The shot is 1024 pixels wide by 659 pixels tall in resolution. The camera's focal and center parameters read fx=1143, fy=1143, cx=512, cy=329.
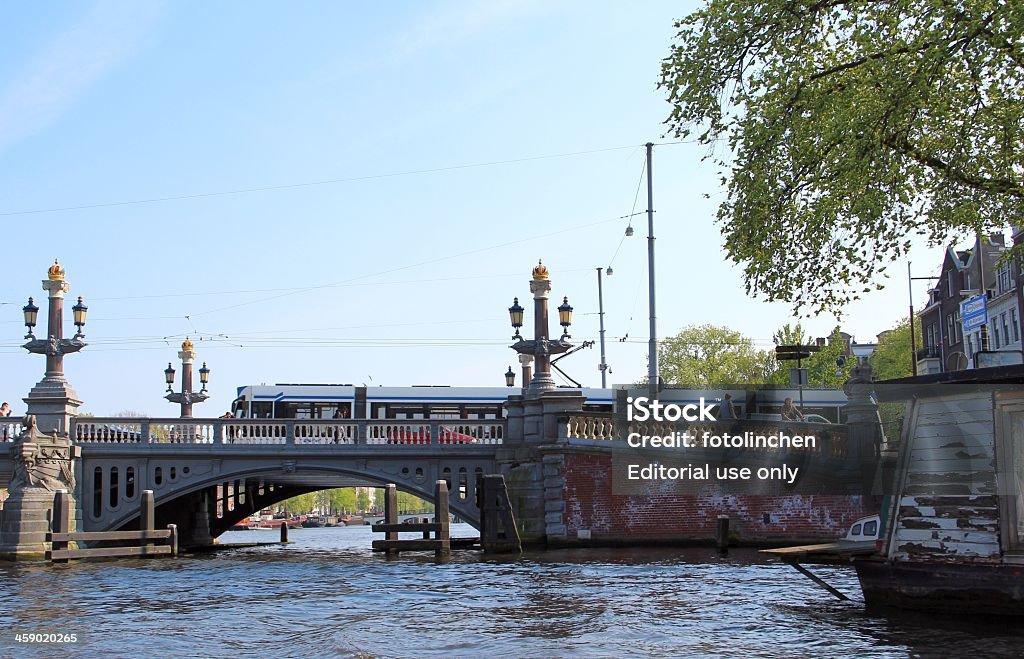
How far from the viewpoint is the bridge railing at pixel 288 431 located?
37438 mm

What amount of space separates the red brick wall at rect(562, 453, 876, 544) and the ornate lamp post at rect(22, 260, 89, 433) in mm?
16982

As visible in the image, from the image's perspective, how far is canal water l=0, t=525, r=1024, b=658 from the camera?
51.0ft

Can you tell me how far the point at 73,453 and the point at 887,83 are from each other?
1141 inches

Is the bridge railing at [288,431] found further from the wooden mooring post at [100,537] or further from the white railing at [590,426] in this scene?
the white railing at [590,426]

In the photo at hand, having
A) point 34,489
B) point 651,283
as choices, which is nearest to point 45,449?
point 34,489

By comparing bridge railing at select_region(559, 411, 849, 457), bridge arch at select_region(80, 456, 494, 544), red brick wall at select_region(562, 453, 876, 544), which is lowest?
red brick wall at select_region(562, 453, 876, 544)

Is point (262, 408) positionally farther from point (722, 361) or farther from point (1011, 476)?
point (722, 361)

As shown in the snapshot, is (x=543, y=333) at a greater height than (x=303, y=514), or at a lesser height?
greater

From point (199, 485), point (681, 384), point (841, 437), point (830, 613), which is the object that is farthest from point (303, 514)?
point (830, 613)

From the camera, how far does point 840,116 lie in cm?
1748

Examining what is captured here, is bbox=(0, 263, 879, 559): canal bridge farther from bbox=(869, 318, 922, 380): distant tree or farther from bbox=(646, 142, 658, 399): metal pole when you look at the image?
bbox=(869, 318, 922, 380): distant tree

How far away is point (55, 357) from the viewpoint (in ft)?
120

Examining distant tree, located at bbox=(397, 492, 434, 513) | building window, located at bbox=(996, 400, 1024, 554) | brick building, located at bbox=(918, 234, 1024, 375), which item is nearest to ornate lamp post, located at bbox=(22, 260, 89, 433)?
building window, located at bbox=(996, 400, 1024, 554)

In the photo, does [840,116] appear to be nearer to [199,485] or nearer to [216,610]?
[216,610]
